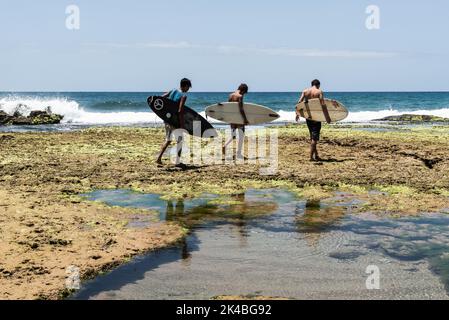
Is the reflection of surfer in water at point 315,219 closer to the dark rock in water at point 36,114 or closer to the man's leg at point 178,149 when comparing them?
the man's leg at point 178,149

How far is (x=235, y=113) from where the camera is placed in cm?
1296

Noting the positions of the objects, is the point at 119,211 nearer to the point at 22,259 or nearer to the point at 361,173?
the point at 22,259

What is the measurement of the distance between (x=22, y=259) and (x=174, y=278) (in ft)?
5.70

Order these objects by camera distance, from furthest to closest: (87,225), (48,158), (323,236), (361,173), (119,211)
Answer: (48,158), (361,173), (119,211), (87,225), (323,236)

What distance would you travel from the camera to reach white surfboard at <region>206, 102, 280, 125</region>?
12.9 metres

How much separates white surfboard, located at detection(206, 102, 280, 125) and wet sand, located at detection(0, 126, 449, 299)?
121 centimetres

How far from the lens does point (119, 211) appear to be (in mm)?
7180

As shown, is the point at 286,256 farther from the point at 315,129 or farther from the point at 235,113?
the point at 235,113

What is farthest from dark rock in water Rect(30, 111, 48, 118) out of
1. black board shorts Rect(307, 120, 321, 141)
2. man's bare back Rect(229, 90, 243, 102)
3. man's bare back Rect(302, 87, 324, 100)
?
black board shorts Rect(307, 120, 321, 141)

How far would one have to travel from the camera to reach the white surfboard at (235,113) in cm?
1288

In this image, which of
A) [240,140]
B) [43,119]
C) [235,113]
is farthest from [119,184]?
[43,119]

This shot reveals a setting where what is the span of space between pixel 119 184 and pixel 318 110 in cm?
569

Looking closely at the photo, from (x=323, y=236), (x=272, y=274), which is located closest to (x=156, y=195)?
(x=323, y=236)

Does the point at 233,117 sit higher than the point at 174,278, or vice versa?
the point at 233,117
